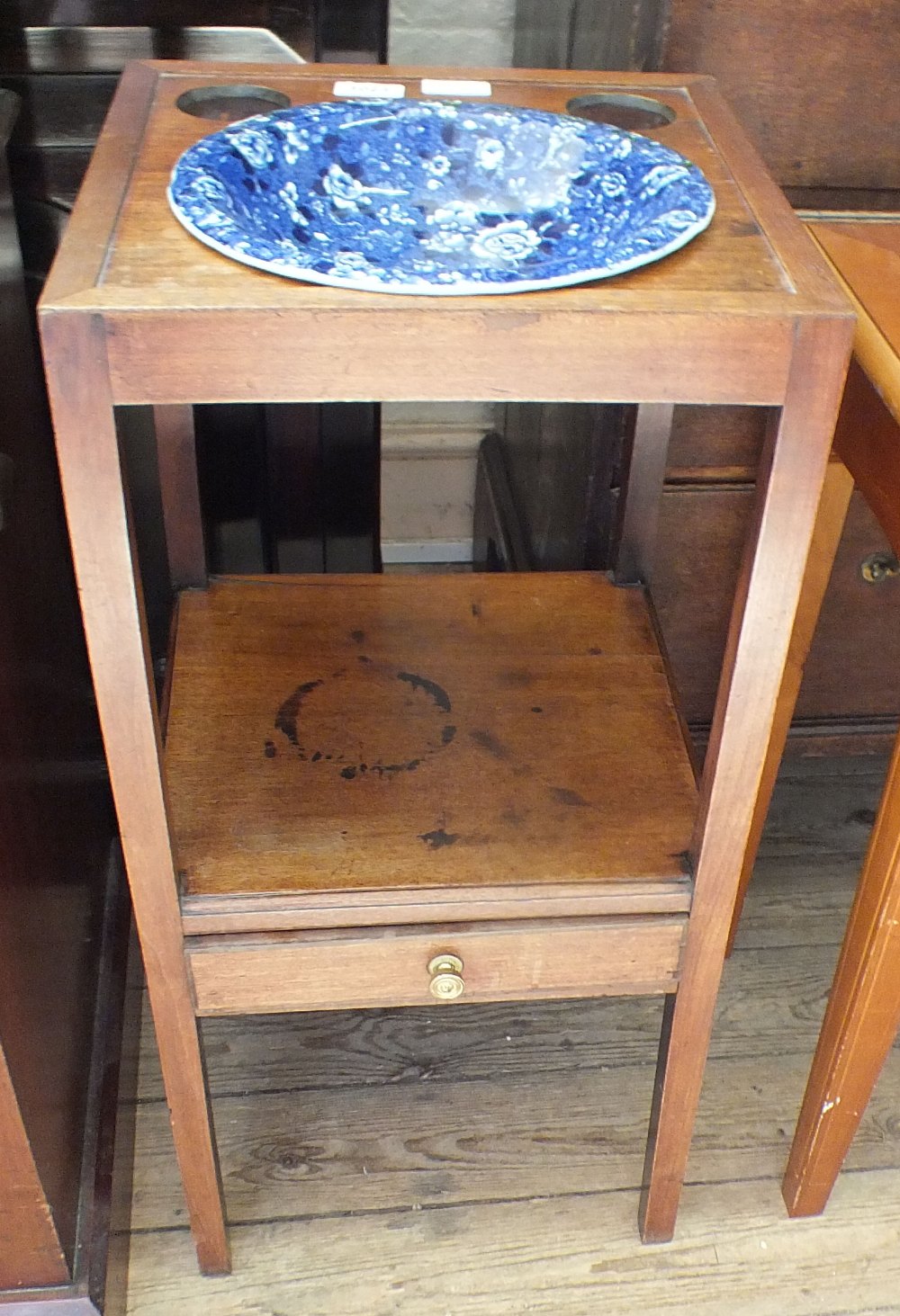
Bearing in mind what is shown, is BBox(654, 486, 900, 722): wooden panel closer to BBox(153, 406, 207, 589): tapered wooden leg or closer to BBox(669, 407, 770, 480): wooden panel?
BBox(669, 407, 770, 480): wooden panel

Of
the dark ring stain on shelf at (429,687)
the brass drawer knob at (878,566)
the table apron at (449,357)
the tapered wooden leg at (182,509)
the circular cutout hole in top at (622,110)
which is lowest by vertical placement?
the brass drawer knob at (878,566)

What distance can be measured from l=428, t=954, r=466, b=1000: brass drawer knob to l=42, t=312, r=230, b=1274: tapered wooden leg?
152mm

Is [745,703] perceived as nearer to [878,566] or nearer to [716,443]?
[716,443]

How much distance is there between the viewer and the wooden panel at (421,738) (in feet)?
2.49

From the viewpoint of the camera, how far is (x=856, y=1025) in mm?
869

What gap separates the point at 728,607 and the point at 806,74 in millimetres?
441

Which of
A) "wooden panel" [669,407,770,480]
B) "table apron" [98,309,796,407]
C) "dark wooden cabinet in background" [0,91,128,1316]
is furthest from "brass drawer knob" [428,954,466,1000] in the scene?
"wooden panel" [669,407,770,480]

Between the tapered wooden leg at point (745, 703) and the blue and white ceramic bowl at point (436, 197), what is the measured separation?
0.33ft

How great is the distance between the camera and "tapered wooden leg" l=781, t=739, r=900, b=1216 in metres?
Result: 0.81

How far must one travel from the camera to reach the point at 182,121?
71 centimetres

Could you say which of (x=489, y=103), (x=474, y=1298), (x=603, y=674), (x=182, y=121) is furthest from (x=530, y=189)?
(x=474, y=1298)

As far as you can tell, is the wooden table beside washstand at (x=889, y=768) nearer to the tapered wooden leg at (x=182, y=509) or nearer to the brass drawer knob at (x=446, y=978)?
the brass drawer knob at (x=446, y=978)

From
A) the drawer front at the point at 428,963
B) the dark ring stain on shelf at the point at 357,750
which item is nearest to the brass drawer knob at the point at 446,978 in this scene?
the drawer front at the point at 428,963

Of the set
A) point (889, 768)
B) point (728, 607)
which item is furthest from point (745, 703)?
point (728, 607)
